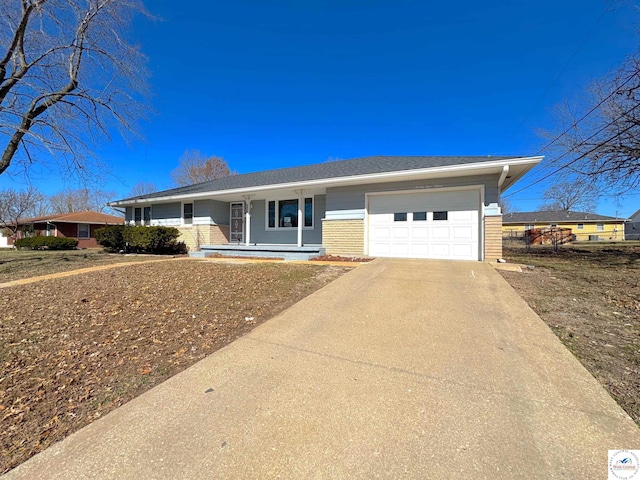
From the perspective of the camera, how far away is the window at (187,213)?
1474 cm

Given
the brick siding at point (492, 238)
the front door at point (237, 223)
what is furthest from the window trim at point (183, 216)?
the brick siding at point (492, 238)

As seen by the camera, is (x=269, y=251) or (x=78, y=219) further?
(x=78, y=219)

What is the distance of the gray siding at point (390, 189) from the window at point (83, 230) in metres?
26.9

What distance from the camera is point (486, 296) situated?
16.8ft

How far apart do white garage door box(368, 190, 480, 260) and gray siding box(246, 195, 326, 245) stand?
246 centimetres

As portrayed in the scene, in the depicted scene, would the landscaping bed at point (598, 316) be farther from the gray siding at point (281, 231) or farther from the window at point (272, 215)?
the window at point (272, 215)

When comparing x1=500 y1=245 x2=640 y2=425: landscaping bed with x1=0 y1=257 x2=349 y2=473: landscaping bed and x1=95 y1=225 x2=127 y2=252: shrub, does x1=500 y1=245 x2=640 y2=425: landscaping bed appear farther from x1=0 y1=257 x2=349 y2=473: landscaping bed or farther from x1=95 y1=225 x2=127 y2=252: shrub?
x1=95 y1=225 x2=127 y2=252: shrub

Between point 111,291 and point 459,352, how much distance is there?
609 centimetres

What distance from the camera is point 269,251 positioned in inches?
453

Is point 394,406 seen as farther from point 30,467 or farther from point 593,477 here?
point 30,467

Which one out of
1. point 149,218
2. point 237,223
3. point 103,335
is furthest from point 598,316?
point 149,218

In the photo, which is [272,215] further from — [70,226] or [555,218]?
[555,218]

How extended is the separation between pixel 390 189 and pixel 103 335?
8.68 metres

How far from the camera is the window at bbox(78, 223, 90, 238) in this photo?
27.0 m
